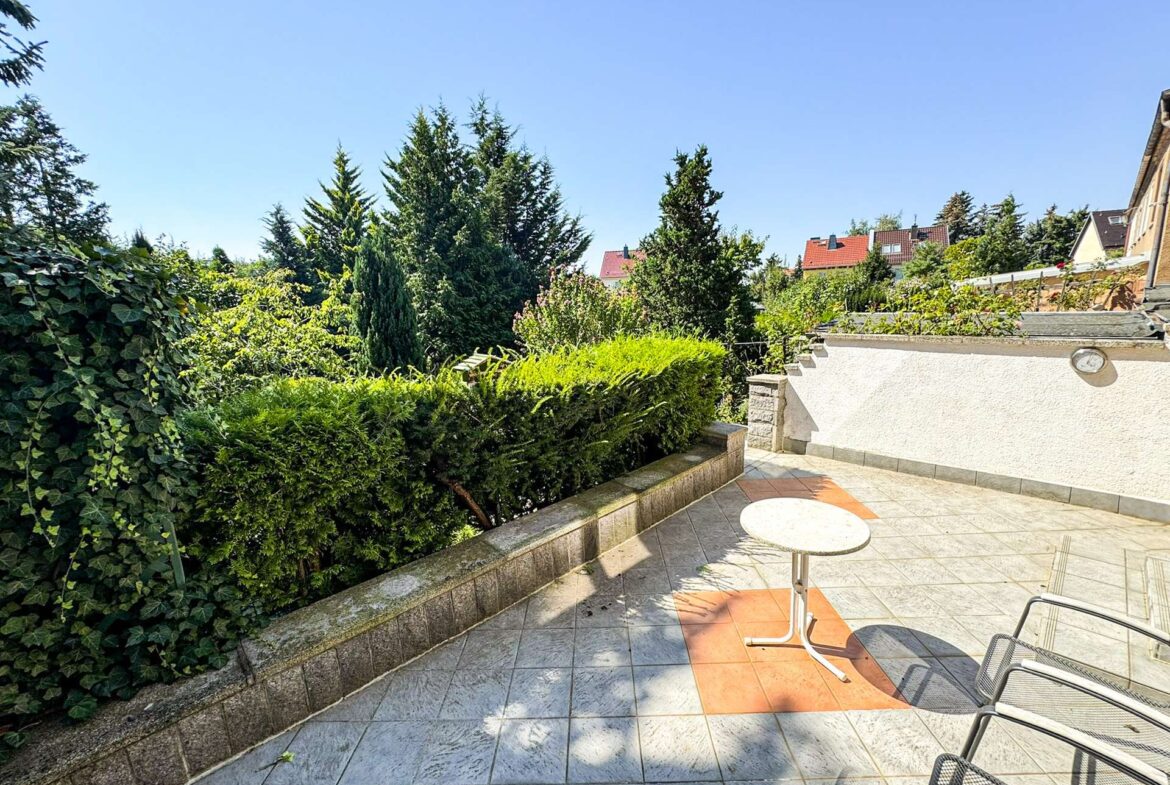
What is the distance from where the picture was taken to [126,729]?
4.93 ft

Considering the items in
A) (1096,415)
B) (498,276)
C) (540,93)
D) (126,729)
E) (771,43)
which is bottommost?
A: (126,729)

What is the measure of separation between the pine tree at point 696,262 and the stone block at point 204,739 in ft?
25.8

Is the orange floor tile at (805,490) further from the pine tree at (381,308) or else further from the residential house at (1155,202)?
the pine tree at (381,308)

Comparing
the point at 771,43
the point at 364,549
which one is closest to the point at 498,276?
the point at 771,43

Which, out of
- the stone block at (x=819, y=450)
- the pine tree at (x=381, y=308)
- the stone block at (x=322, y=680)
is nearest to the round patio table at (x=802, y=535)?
the stone block at (x=322, y=680)

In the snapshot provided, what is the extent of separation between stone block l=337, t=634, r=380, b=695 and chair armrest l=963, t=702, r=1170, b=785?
94.4 inches

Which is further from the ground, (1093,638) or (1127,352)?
(1127,352)

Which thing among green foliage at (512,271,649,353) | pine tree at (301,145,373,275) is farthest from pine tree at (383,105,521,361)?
green foliage at (512,271,649,353)

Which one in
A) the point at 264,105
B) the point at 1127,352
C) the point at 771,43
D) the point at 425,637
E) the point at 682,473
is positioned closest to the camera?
the point at 425,637

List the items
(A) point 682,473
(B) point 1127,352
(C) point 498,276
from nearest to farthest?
(B) point 1127,352, (A) point 682,473, (C) point 498,276

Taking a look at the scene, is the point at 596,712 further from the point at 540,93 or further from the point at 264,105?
the point at 264,105

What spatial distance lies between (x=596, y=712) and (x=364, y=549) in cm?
147

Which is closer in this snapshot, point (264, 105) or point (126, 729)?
point (126, 729)

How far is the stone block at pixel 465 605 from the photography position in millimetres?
A: 2398
